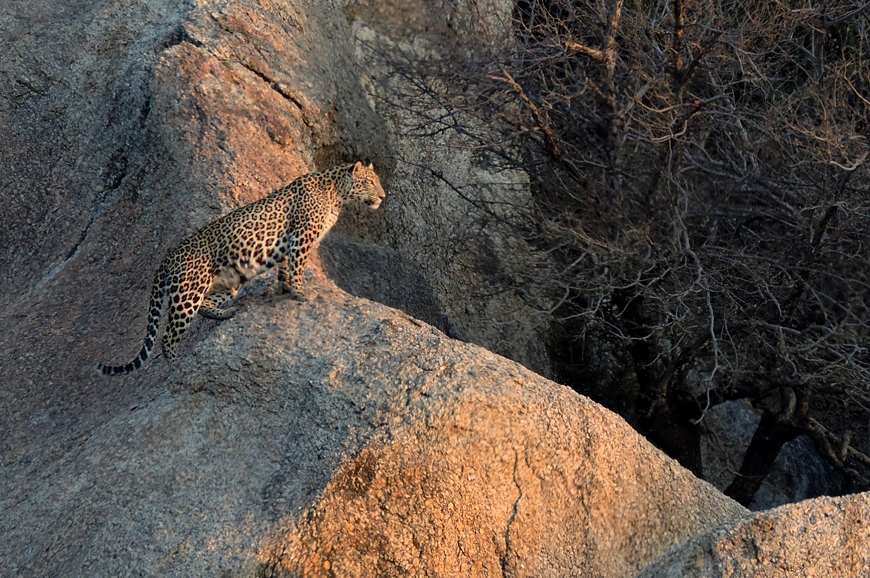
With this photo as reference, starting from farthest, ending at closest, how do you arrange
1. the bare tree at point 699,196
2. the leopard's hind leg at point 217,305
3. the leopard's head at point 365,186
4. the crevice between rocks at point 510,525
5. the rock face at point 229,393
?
the bare tree at point 699,196 < the leopard's head at point 365,186 < the leopard's hind leg at point 217,305 < the crevice between rocks at point 510,525 < the rock face at point 229,393

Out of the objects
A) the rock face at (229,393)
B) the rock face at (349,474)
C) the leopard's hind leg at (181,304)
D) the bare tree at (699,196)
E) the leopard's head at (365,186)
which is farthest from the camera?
the bare tree at (699,196)

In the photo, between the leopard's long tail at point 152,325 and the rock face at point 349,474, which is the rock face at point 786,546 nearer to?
the rock face at point 349,474

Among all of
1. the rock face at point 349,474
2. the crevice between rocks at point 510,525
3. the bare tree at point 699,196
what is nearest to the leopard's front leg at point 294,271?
the rock face at point 349,474

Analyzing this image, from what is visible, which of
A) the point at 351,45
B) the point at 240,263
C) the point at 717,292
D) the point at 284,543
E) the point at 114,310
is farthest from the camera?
the point at 351,45

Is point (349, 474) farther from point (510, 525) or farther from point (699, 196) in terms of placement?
point (699, 196)

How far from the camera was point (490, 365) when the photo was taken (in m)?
6.59

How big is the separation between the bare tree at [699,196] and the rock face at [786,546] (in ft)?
10.2

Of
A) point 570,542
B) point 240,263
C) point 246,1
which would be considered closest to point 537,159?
point 246,1

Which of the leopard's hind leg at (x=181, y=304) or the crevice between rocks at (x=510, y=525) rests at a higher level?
the leopard's hind leg at (x=181, y=304)

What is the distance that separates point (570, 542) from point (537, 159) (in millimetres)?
5873

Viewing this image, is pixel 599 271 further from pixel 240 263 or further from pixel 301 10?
pixel 301 10

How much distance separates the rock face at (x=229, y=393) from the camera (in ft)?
19.5

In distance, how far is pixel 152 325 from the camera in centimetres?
759

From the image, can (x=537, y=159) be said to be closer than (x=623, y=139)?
No
